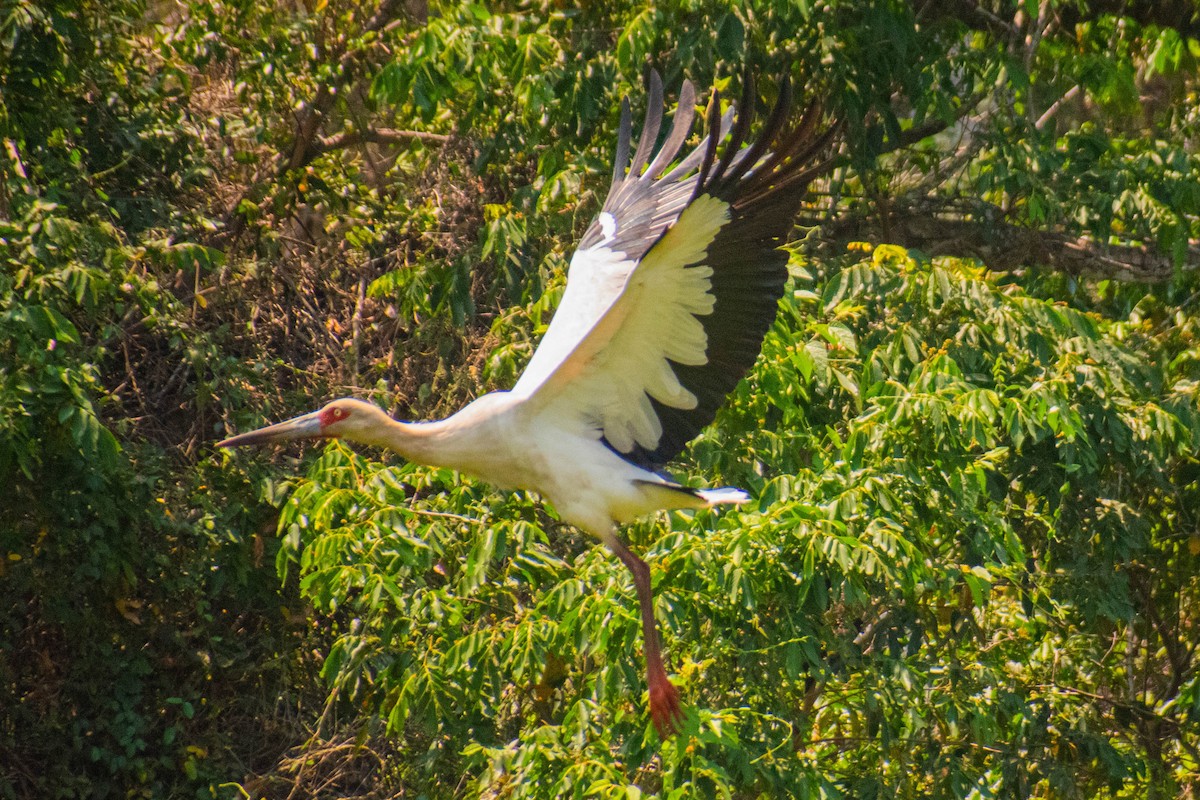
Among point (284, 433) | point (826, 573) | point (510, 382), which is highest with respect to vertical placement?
point (284, 433)

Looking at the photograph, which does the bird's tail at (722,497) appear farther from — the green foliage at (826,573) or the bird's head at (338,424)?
the bird's head at (338,424)

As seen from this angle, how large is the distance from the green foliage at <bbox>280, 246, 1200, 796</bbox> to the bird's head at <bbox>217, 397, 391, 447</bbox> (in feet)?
0.82

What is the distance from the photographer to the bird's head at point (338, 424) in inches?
172

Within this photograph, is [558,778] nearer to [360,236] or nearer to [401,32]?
[360,236]

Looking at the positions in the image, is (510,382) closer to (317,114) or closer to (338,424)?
(338,424)

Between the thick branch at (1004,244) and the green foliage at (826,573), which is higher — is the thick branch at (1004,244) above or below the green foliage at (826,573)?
above

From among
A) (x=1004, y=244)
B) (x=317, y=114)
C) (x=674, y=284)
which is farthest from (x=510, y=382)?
(x=1004, y=244)

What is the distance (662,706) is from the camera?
4020mm

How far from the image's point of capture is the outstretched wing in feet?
12.8

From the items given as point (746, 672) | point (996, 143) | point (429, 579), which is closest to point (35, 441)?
point (429, 579)

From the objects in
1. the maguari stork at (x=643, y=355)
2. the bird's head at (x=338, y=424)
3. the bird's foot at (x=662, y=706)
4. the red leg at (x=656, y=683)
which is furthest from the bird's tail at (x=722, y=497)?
the bird's head at (x=338, y=424)

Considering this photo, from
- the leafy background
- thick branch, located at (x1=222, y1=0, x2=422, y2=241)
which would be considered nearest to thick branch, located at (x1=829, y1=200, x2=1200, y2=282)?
the leafy background

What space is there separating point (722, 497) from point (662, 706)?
2.22ft

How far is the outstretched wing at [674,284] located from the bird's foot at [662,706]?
0.83m
